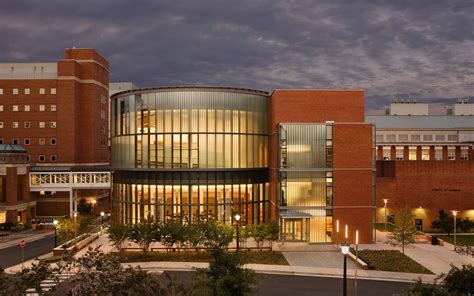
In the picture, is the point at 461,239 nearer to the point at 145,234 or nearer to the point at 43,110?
the point at 145,234

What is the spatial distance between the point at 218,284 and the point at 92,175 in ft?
175

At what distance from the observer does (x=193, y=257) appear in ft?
132

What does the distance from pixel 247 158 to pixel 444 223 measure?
84.6ft

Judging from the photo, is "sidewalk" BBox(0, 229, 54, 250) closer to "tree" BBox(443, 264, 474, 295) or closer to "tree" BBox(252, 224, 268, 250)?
"tree" BBox(252, 224, 268, 250)

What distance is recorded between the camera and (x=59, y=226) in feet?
145

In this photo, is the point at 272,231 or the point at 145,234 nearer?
the point at 145,234

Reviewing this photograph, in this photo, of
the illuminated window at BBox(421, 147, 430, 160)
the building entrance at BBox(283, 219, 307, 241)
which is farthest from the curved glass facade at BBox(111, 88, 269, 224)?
the illuminated window at BBox(421, 147, 430, 160)

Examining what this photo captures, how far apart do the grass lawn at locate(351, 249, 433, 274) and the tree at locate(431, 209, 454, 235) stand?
1360cm

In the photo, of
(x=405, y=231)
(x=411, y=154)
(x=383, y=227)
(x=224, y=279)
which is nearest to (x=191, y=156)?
(x=405, y=231)

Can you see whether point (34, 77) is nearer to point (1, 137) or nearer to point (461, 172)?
point (1, 137)

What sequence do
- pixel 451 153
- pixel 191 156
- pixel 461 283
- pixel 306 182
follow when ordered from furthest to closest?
pixel 451 153
pixel 191 156
pixel 306 182
pixel 461 283

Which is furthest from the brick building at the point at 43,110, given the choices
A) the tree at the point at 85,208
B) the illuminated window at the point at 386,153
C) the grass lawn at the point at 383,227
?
the illuminated window at the point at 386,153

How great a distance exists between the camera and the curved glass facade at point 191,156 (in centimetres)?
5112

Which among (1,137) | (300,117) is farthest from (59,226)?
(1,137)
